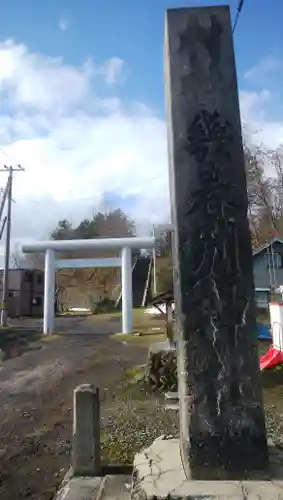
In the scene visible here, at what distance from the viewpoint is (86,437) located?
4121 millimetres

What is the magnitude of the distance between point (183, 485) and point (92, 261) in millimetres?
16183

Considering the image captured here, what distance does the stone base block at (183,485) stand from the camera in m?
2.35

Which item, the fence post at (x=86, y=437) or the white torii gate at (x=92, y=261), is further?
the white torii gate at (x=92, y=261)

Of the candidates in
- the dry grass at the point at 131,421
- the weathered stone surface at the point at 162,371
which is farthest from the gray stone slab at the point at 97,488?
the weathered stone surface at the point at 162,371

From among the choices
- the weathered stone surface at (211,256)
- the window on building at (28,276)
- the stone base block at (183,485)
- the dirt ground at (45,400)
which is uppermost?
the window on building at (28,276)

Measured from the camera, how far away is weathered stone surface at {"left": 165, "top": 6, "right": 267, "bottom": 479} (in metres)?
2.65

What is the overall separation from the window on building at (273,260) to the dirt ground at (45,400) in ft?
34.1

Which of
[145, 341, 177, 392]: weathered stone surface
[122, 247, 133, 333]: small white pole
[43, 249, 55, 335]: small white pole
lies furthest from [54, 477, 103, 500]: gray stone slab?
[43, 249, 55, 335]: small white pole

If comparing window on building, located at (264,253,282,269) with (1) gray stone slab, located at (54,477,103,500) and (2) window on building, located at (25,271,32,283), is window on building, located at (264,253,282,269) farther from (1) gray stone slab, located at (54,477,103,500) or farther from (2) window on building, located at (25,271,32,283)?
(1) gray stone slab, located at (54,477,103,500)

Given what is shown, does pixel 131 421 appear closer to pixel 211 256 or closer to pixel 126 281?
pixel 211 256

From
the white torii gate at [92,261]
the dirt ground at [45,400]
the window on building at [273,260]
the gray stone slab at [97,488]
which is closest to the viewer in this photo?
the gray stone slab at [97,488]

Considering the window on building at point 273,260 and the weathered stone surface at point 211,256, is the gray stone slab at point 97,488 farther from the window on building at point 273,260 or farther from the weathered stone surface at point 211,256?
the window on building at point 273,260

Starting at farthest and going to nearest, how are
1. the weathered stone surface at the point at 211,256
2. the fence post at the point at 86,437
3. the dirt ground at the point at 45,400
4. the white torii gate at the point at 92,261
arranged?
the white torii gate at the point at 92,261 < the dirt ground at the point at 45,400 < the fence post at the point at 86,437 < the weathered stone surface at the point at 211,256

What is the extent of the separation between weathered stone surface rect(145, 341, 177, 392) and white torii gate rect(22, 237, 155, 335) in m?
8.99
